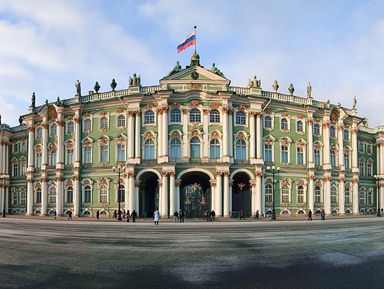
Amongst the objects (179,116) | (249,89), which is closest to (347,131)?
(249,89)

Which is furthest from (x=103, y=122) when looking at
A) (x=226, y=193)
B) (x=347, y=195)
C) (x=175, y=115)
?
(x=347, y=195)

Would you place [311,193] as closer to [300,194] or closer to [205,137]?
[300,194]

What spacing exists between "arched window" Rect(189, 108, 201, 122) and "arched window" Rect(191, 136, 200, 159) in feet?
7.96

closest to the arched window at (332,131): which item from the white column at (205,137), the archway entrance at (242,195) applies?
the archway entrance at (242,195)

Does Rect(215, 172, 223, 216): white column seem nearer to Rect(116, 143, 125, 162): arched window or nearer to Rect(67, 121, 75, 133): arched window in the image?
Rect(116, 143, 125, 162): arched window

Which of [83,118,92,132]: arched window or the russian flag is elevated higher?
the russian flag

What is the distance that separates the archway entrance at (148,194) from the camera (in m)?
53.1

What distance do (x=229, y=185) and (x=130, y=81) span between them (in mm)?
19679

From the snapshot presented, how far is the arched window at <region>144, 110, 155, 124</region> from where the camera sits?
52625mm

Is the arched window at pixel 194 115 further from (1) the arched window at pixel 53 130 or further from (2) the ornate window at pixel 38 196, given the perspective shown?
(2) the ornate window at pixel 38 196

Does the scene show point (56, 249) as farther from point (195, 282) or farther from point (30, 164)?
point (30, 164)

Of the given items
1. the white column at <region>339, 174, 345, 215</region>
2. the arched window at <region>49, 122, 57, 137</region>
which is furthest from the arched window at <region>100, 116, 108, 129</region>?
the white column at <region>339, 174, 345, 215</region>

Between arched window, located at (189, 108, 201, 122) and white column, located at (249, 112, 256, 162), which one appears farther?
white column, located at (249, 112, 256, 162)

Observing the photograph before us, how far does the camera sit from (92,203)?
5478 cm
